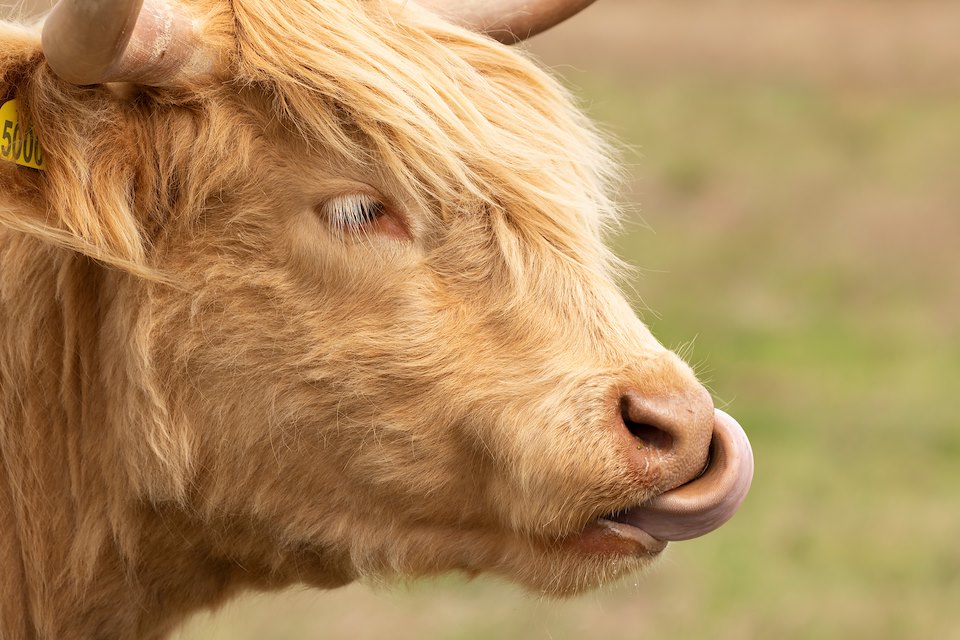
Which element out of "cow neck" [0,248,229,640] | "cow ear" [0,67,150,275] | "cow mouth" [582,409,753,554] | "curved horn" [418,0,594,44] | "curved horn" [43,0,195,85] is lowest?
"cow neck" [0,248,229,640]

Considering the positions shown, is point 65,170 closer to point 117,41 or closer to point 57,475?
point 117,41

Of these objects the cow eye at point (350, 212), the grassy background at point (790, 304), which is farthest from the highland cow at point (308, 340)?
the grassy background at point (790, 304)

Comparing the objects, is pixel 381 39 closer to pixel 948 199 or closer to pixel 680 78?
pixel 948 199

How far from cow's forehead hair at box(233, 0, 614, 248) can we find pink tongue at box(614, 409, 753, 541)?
55cm

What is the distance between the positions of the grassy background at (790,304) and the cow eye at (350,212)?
0.71 m

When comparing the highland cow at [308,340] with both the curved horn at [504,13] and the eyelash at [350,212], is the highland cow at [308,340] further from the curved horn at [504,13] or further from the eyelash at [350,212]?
the curved horn at [504,13]

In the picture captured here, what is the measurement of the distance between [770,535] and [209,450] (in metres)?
5.46

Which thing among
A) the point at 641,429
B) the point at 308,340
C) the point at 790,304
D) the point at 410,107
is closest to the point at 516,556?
the point at 641,429

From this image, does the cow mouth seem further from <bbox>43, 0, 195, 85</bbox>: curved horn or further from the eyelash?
<bbox>43, 0, 195, 85</bbox>: curved horn

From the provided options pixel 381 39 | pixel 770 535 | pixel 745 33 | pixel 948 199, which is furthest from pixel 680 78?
pixel 381 39

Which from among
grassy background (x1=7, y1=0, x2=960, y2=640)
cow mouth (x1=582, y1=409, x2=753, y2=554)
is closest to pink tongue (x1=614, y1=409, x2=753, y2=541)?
cow mouth (x1=582, y1=409, x2=753, y2=554)

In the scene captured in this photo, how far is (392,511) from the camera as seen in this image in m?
2.75

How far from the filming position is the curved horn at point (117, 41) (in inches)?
87.2

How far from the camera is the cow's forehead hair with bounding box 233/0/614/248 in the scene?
2.65 metres
